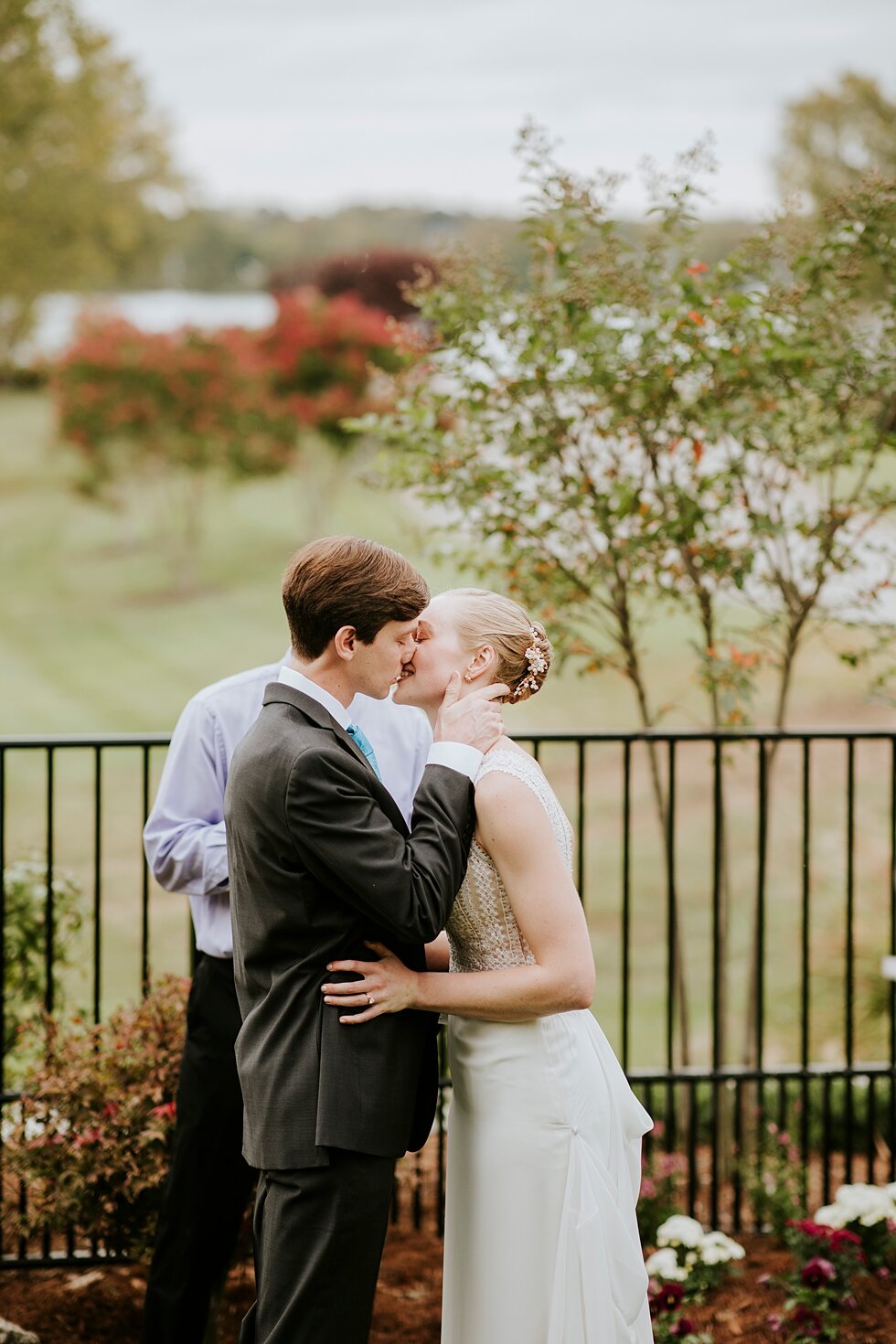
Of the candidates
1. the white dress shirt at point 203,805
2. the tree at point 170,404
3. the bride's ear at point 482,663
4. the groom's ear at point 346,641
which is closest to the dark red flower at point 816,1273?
the white dress shirt at point 203,805

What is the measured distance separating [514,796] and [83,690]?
14.9 meters

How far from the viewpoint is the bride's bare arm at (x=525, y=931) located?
7.82 ft

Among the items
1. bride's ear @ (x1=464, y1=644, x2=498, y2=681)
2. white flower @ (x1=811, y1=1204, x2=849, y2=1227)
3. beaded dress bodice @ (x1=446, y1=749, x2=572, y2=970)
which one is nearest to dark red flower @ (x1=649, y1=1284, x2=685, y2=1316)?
white flower @ (x1=811, y1=1204, x2=849, y2=1227)

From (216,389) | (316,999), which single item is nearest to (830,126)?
(216,389)

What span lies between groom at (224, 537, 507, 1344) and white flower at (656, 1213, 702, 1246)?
1.40 meters

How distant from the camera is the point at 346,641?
2318 millimetres

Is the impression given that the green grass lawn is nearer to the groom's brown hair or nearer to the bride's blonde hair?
the bride's blonde hair

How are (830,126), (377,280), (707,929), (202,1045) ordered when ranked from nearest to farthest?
(202,1045) → (707,929) → (830,126) → (377,280)

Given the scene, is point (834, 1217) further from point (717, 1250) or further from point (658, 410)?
point (658, 410)

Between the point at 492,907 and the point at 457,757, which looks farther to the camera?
the point at 492,907

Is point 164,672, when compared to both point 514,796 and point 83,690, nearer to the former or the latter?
point 83,690

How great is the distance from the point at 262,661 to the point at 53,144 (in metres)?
7.99

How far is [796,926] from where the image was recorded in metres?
9.57

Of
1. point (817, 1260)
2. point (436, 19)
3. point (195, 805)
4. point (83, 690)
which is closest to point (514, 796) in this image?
point (195, 805)
